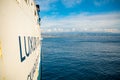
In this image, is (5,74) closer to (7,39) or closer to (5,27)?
(7,39)

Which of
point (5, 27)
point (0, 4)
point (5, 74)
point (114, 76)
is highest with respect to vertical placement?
point (0, 4)

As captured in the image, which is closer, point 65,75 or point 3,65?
point 3,65

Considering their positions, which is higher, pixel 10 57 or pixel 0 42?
pixel 0 42

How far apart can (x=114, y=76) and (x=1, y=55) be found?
20.7 meters

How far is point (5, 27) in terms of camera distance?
2053 millimetres

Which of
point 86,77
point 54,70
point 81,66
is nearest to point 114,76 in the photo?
point 86,77

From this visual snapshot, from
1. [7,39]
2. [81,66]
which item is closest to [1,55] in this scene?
[7,39]

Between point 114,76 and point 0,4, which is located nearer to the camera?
point 0,4

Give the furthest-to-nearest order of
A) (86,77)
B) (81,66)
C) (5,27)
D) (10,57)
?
(81,66) < (86,77) < (10,57) < (5,27)

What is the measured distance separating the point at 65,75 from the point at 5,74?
1825cm

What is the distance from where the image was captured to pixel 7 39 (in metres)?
2.11

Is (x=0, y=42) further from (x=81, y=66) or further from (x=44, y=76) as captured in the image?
(x=81, y=66)

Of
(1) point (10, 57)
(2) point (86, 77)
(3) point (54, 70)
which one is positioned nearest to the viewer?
(1) point (10, 57)

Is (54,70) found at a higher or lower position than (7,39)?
lower
